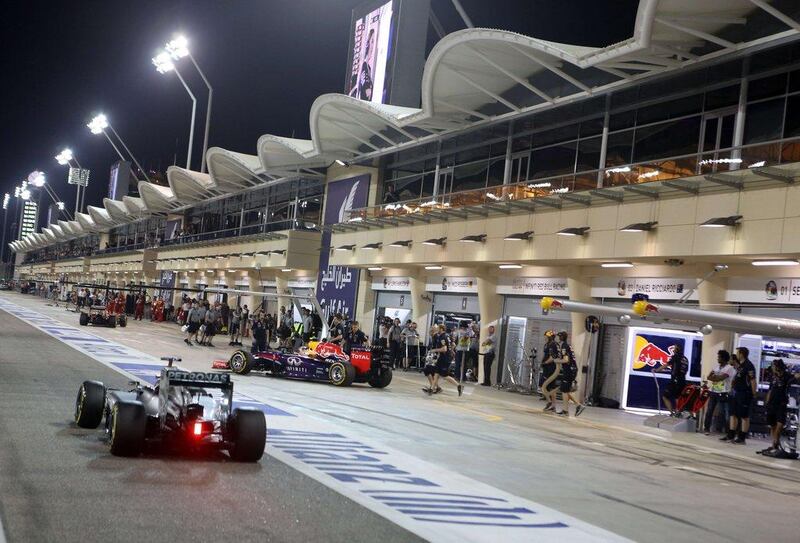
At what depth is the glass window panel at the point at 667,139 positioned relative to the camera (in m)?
24.2

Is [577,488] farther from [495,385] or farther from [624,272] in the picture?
[495,385]

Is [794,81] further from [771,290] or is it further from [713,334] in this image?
[713,334]

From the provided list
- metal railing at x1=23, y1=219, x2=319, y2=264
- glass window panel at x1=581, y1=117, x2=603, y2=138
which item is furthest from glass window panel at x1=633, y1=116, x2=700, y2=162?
metal railing at x1=23, y1=219, x2=319, y2=264

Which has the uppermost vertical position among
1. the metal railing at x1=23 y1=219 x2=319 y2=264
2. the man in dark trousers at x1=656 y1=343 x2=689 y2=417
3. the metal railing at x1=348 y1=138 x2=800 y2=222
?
the metal railing at x1=348 y1=138 x2=800 y2=222

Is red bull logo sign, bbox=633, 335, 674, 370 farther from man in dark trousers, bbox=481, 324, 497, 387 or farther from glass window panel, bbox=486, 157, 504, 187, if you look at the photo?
glass window panel, bbox=486, 157, 504, 187

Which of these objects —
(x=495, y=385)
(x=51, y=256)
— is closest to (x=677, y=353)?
(x=495, y=385)

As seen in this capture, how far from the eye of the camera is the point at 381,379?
23.9 meters

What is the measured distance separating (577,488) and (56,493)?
596 centimetres

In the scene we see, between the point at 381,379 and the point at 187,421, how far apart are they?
552 inches

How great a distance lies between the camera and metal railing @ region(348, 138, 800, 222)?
1948cm

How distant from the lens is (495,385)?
30156mm

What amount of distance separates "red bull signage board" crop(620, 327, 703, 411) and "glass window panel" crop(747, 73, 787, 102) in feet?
20.9

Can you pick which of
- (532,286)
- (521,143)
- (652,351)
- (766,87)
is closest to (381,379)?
(652,351)

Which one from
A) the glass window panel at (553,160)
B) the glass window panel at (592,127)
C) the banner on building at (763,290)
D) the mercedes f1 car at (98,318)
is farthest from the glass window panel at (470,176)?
the mercedes f1 car at (98,318)
